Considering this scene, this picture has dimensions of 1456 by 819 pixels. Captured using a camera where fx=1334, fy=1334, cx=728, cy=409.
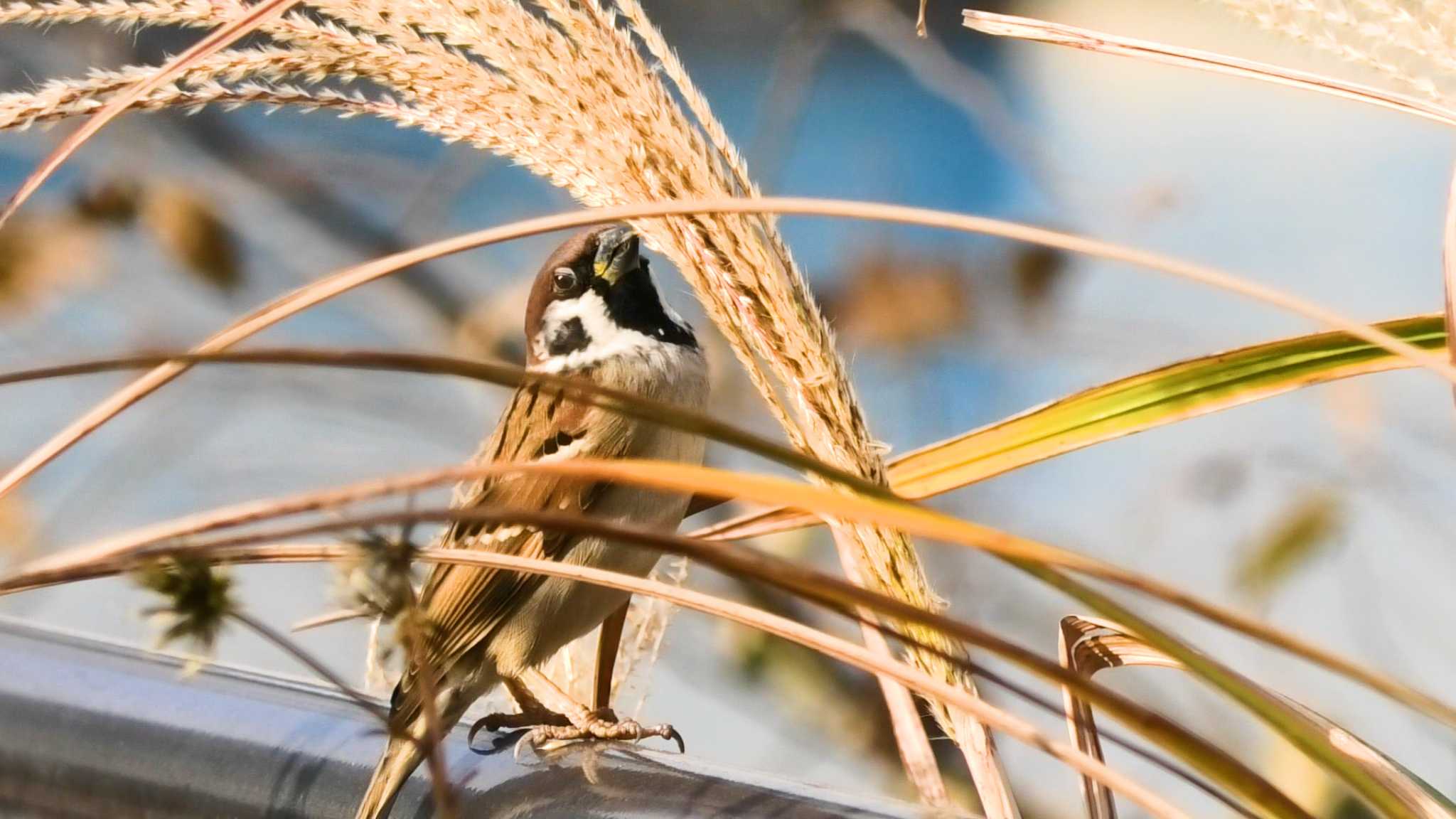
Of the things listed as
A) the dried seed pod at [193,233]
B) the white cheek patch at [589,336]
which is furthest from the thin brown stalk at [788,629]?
the dried seed pod at [193,233]

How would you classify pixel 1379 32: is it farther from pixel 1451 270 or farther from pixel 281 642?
pixel 281 642

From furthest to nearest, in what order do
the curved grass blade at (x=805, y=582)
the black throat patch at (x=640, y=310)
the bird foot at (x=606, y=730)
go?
the black throat patch at (x=640, y=310) < the bird foot at (x=606, y=730) < the curved grass blade at (x=805, y=582)

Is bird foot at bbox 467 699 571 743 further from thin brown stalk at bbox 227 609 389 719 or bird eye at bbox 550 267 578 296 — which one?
thin brown stalk at bbox 227 609 389 719

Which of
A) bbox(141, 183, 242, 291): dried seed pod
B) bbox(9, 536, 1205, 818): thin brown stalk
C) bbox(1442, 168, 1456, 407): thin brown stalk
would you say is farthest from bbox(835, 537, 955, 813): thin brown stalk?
bbox(141, 183, 242, 291): dried seed pod

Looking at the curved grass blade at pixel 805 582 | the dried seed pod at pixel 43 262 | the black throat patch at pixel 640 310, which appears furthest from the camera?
the dried seed pod at pixel 43 262

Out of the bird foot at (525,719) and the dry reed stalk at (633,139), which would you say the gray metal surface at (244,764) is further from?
the bird foot at (525,719)

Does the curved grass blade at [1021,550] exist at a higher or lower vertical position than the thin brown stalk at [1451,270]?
lower
